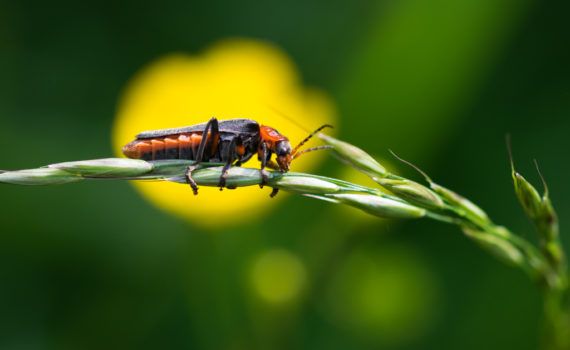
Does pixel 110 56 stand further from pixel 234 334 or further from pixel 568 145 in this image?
pixel 568 145

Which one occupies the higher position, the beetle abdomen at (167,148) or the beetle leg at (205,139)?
the beetle leg at (205,139)

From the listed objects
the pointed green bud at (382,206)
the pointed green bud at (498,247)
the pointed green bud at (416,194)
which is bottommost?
the pointed green bud at (498,247)

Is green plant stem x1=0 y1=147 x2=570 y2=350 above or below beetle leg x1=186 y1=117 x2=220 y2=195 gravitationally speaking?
above

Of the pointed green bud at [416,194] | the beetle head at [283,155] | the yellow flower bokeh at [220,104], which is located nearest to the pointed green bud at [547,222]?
the pointed green bud at [416,194]

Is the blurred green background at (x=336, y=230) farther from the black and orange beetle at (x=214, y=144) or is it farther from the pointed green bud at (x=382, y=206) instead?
the pointed green bud at (x=382, y=206)

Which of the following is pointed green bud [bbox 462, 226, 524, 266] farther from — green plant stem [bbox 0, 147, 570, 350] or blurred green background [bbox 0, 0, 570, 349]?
blurred green background [bbox 0, 0, 570, 349]

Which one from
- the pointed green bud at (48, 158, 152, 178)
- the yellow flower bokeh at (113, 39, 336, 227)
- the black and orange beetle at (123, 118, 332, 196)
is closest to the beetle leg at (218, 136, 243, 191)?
the black and orange beetle at (123, 118, 332, 196)

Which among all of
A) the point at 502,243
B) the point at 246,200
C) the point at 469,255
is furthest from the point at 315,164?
the point at 502,243
